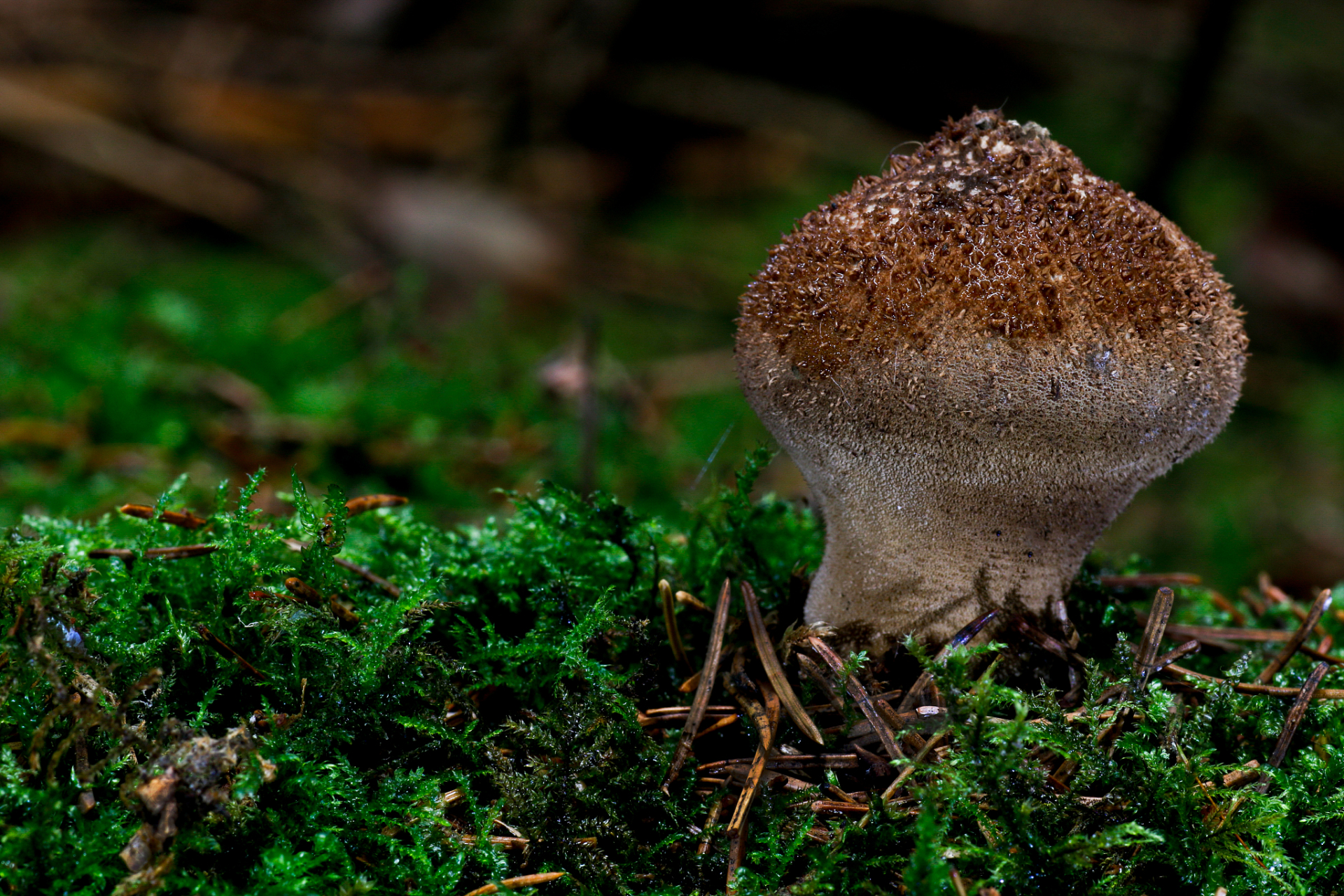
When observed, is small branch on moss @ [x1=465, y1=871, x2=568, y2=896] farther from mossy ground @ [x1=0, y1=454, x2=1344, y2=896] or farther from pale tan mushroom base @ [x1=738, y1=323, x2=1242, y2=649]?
pale tan mushroom base @ [x1=738, y1=323, x2=1242, y2=649]

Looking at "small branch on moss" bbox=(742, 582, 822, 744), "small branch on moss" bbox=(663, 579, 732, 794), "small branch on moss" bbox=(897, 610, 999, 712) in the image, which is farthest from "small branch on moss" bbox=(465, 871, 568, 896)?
"small branch on moss" bbox=(897, 610, 999, 712)

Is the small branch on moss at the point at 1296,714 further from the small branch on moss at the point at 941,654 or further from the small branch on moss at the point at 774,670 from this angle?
the small branch on moss at the point at 774,670

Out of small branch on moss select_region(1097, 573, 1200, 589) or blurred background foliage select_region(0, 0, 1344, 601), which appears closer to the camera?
small branch on moss select_region(1097, 573, 1200, 589)

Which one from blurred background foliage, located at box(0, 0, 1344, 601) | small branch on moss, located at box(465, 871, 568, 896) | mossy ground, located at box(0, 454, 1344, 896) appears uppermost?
blurred background foliage, located at box(0, 0, 1344, 601)

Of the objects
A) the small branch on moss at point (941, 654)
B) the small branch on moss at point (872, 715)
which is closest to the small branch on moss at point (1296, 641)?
the small branch on moss at point (941, 654)

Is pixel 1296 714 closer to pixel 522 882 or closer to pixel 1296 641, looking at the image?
pixel 1296 641

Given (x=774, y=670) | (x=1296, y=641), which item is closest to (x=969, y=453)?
(x=774, y=670)
